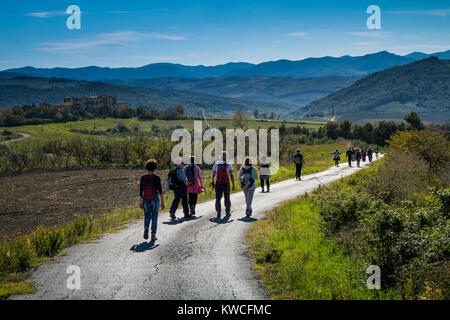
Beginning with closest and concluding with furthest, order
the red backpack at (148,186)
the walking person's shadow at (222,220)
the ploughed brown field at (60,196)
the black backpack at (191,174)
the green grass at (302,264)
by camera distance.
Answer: the green grass at (302,264), the red backpack at (148,186), the walking person's shadow at (222,220), the black backpack at (191,174), the ploughed brown field at (60,196)

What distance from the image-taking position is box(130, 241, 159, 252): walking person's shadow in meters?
9.91

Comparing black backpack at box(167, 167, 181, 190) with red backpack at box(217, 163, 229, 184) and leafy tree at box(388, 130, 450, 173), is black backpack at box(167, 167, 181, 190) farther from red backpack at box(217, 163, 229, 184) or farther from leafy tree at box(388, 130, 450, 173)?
leafy tree at box(388, 130, 450, 173)

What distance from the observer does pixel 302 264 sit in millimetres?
8914

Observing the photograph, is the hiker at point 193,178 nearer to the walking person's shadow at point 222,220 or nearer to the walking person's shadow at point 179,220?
the walking person's shadow at point 179,220

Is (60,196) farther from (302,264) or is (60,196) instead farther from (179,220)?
(302,264)

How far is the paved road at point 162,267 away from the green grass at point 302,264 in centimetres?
41

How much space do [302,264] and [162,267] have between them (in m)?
3.03

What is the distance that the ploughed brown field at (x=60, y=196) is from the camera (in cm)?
2117

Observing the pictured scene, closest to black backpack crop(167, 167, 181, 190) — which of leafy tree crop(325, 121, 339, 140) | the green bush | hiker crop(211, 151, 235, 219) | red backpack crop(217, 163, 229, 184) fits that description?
hiker crop(211, 151, 235, 219)

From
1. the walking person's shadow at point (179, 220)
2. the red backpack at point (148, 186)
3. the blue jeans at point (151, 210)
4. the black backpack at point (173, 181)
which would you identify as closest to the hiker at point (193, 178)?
the black backpack at point (173, 181)

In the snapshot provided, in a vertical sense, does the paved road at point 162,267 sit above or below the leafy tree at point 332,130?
below
